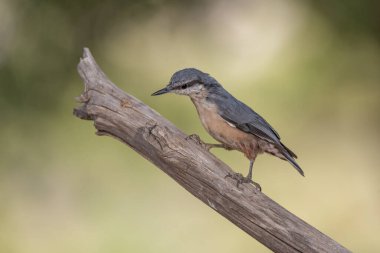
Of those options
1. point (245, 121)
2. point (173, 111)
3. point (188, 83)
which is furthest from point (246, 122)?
point (173, 111)

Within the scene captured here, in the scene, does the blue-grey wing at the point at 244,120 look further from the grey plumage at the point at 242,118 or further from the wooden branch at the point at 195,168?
the wooden branch at the point at 195,168

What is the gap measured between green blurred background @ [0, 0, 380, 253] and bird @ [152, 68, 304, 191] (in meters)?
1.79

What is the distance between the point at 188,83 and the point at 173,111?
1.88m

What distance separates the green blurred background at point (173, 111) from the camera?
4812 mm

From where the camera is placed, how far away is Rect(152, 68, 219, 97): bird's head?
303 cm

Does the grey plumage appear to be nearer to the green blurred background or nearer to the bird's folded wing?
the bird's folded wing

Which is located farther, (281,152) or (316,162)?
(316,162)

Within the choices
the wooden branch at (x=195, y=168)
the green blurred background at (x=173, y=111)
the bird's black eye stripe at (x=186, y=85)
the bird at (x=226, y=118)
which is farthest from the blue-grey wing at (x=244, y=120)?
the green blurred background at (x=173, y=111)

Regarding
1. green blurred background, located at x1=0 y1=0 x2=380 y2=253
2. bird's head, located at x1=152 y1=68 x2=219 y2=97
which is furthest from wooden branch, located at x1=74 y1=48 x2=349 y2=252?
green blurred background, located at x1=0 y1=0 x2=380 y2=253

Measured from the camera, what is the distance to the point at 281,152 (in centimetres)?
312

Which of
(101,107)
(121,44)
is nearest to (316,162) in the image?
(121,44)

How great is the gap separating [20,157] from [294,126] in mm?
2079

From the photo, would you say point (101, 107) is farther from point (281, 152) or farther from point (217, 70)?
point (217, 70)

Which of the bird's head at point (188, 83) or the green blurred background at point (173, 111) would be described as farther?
Result: the green blurred background at point (173, 111)
